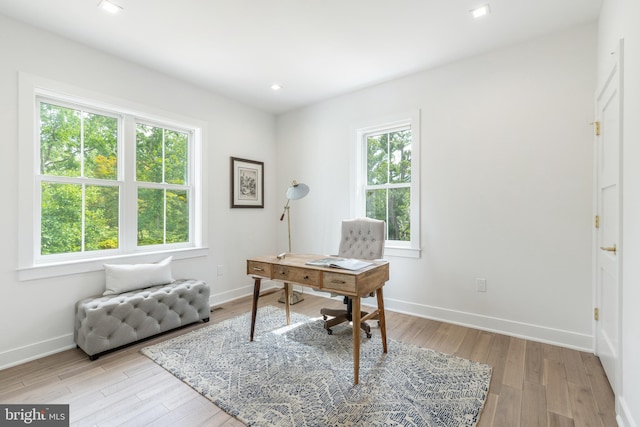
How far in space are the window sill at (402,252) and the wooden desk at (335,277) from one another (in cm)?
102

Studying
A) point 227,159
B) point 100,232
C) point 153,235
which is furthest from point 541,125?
point 100,232

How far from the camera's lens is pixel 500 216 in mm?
2826

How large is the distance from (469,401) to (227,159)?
355 cm

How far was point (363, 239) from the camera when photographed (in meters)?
3.04

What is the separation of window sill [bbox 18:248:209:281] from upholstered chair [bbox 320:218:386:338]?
1.80 meters

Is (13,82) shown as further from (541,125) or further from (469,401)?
(541,125)

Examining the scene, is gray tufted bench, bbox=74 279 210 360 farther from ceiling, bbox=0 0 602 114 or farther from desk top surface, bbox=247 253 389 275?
ceiling, bbox=0 0 602 114

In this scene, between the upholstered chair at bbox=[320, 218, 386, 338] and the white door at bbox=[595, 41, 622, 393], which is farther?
the upholstered chair at bbox=[320, 218, 386, 338]

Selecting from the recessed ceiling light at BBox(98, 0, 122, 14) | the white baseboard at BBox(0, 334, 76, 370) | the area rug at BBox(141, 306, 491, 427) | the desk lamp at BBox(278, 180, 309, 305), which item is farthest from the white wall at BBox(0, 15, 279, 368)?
the area rug at BBox(141, 306, 491, 427)

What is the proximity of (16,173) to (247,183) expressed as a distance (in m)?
2.31

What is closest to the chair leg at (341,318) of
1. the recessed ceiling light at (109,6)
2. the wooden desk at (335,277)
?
the wooden desk at (335,277)

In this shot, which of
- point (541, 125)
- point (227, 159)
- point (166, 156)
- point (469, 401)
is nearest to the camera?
point (469, 401)

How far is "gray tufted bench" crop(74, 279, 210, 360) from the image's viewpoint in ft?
7.74

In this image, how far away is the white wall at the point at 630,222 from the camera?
4.63 ft
